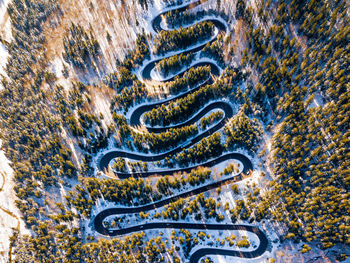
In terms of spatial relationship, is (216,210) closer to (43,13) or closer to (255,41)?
(255,41)

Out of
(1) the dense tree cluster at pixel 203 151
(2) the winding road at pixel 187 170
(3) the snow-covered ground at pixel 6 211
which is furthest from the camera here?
(1) the dense tree cluster at pixel 203 151

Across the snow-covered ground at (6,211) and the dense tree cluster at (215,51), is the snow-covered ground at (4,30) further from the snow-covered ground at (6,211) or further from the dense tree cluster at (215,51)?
the dense tree cluster at (215,51)

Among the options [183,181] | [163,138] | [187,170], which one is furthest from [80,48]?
[183,181]

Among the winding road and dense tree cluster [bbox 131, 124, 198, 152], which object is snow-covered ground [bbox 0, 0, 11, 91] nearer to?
the winding road

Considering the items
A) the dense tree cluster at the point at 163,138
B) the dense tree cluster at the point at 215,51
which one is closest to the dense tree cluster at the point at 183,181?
the dense tree cluster at the point at 163,138

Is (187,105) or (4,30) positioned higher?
(4,30)

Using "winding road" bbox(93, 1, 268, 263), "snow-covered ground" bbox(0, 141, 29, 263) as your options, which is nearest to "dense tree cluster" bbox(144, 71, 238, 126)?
"winding road" bbox(93, 1, 268, 263)

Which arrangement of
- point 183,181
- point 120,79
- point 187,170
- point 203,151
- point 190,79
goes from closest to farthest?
point 183,181 < point 203,151 < point 187,170 < point 190,79 < point 120,79

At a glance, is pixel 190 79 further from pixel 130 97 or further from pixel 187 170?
pixel 187 170
